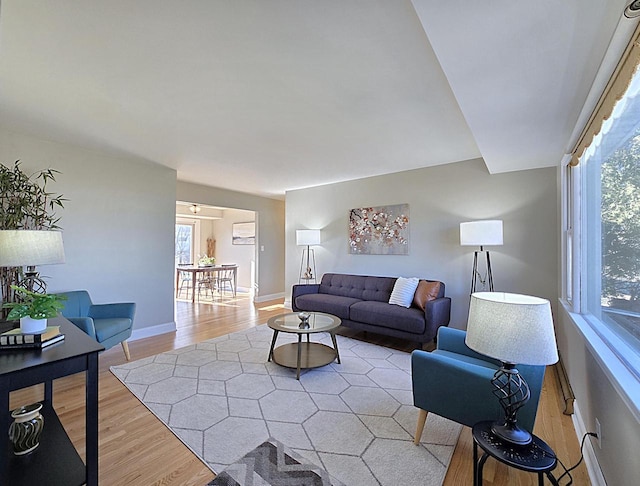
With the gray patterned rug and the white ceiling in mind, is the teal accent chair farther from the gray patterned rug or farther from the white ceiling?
the white ceiling

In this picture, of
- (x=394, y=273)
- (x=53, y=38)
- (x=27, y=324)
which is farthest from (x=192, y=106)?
(x=394, y=273)

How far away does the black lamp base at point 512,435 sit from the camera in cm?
128

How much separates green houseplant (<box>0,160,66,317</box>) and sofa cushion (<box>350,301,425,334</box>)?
11.4 feet

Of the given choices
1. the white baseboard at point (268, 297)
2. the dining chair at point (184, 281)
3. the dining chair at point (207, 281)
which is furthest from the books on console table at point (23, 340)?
the dining chair at point (184, 281)

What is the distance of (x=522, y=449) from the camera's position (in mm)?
1268

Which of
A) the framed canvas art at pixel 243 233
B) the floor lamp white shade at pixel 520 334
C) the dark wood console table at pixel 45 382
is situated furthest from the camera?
the framed canvas art at pixel 243 233

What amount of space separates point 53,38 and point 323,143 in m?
2.30

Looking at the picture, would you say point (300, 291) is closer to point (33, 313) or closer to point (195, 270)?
point (195, 270)

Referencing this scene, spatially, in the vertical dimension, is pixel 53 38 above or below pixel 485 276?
above

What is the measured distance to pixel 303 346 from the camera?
11.1 ft

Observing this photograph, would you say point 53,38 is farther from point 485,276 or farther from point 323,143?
point 485,276

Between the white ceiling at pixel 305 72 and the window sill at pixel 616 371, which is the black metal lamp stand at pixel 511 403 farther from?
the white ceiling at pixel 305 72

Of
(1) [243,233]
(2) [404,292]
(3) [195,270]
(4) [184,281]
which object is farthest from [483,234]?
(4) [184,281]

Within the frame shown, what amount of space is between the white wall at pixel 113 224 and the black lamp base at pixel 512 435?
4298mm
